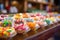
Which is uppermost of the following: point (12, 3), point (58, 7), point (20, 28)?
point (20, 28)

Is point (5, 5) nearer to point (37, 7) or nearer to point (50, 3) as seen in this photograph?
point (37, 7)

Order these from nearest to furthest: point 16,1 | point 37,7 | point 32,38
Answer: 1. point 32,38
2. point 16,1
3. point 37,7

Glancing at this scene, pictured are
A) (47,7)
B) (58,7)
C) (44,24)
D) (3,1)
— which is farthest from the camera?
(58,7)

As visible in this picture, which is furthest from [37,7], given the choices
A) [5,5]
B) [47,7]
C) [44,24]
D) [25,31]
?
[25,31]

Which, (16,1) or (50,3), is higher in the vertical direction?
(16,1)

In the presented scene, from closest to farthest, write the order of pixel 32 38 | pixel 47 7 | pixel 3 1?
pixel 32 38
pixel 3 1
pixel 47 7

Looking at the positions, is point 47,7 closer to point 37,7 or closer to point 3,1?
point 37,7

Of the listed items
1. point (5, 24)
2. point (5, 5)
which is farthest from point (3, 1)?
point (5, 24)

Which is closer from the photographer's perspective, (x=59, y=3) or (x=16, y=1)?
(x=16, y=1)

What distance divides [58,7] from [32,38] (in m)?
8.50

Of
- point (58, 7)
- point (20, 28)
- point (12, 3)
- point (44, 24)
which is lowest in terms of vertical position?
point (58, 7)

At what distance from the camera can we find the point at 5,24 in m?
1.48

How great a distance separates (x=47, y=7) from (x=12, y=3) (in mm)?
2670

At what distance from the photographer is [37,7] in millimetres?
7629
